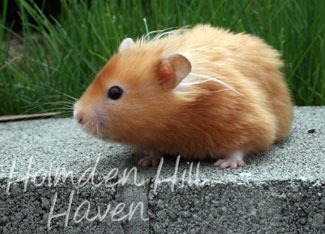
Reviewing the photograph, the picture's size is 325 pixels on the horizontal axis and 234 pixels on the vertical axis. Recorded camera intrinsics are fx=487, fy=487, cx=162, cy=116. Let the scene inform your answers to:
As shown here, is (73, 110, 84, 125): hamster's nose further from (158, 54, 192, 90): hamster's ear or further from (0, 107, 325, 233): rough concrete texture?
(158, 54, 192, 90): hamster's ear

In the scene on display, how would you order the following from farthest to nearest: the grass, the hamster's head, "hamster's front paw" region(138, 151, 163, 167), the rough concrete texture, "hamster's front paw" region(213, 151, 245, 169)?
the grass, "hamster's front paw" region(138, 151, 163, 167), "hamster's front paw" region(213, 151, 245, 169), the hamster's head, the rough concrete texture

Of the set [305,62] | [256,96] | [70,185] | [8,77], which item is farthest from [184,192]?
[8,77]

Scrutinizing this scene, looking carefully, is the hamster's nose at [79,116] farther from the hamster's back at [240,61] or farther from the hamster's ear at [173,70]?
the hamster's back at [240,61]

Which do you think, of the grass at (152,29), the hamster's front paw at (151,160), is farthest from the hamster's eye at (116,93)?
the grass at (152,29)

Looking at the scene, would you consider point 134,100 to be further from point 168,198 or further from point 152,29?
point 152,29

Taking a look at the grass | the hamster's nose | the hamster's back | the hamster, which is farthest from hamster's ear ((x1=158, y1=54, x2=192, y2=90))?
the grass

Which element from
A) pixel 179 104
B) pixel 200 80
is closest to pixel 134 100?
pixel 179 104
